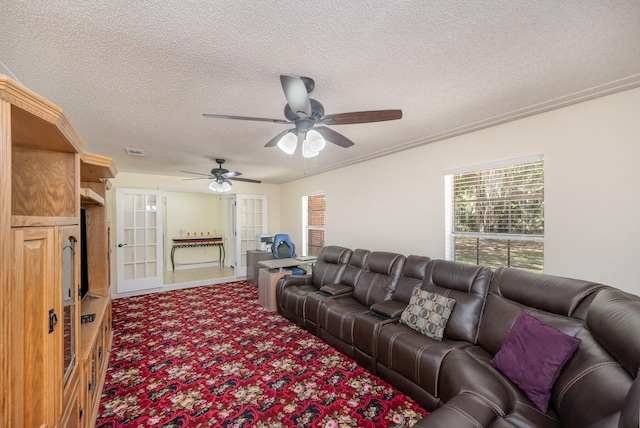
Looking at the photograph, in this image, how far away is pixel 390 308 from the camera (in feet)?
9.21

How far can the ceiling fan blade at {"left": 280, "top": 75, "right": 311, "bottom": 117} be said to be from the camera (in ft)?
5.68

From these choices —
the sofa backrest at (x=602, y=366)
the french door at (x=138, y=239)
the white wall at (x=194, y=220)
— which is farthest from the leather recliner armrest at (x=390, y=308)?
the white wall at (x=194, y=220)

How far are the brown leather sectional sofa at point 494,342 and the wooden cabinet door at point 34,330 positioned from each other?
1.66 meters

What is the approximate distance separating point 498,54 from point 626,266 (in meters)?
1.97

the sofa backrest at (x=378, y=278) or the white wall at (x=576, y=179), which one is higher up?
the white wall at (x=576, y=179)

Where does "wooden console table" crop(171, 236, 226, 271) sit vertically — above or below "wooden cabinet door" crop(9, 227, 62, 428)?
below

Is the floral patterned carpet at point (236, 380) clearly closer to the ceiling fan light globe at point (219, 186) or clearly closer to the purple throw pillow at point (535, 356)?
the purple throw pillow at point (535, 356)

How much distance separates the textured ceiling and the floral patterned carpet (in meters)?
2.56

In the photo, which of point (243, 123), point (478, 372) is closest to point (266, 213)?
point (243, 123)

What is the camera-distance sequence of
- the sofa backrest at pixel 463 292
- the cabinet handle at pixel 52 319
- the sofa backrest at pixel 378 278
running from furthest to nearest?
the sofa backrest at pixel 378 278
the sofa backrest at pixel 463 292
the cabinet handle at pixel 52 319

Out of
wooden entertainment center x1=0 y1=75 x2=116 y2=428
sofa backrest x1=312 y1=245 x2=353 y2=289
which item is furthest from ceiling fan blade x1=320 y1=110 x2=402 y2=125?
sofa backrest x1=312 y1=245 x2=353 y2=289

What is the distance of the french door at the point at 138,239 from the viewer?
536cm

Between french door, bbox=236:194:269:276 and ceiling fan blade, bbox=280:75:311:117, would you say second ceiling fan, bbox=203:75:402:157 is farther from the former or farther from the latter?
french door, bbox=236:194:269:276

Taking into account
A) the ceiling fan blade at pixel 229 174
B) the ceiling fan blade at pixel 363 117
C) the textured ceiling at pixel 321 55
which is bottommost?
the ceiling fan blade at pixel 229 174
